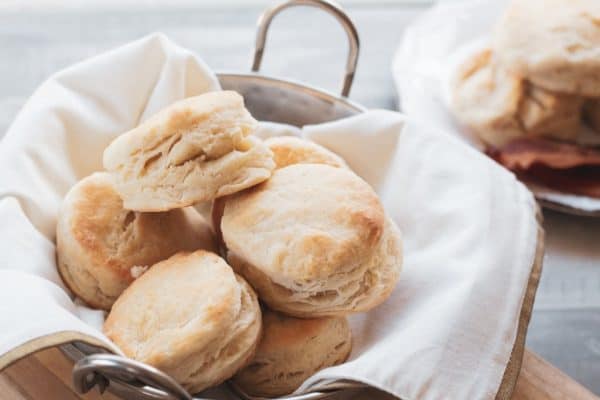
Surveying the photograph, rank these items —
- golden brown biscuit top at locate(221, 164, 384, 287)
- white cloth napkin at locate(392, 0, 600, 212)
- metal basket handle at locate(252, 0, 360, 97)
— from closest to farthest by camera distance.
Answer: golden brown biscuit top at locate(221, 164, 384, 287), metal basket handle at locate(252, 0, 360, 97), white cloth napkin at locate(392, 0, 600, 212)

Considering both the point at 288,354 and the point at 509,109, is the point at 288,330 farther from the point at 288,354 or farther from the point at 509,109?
the point at 509,109

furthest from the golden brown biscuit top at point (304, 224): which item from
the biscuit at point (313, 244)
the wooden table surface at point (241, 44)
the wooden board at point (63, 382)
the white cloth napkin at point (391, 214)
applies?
the wooden table surface at point (241, 44)

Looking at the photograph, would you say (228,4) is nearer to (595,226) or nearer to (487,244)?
(595,226)

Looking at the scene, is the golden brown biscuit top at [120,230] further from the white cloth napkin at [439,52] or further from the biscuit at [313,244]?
the white cloth napkin at [439,52]

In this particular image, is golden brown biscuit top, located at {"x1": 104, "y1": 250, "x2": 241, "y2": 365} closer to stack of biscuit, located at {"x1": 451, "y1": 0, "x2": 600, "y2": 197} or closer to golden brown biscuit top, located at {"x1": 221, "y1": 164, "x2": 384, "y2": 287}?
golden brown biscuit top, located at {"x1": 221, "y1": 164, "x2": 384, "y2": 287}

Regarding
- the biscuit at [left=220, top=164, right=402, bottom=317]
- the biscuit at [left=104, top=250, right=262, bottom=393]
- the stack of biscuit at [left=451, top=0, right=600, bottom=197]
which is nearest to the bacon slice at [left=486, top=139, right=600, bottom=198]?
the stack of biscuit at [left=451, top=0, right=600, bottom=197]

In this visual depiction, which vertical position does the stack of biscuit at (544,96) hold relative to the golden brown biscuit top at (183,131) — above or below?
below

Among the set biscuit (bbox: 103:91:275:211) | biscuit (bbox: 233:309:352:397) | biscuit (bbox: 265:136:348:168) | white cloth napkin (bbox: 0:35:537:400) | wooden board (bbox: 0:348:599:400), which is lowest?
wooden board (bbox: 0:348:599:400)
